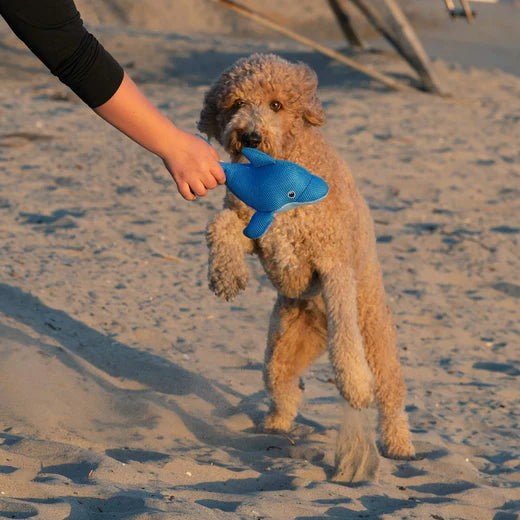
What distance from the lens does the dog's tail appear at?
4336 mm

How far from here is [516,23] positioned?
2350cm

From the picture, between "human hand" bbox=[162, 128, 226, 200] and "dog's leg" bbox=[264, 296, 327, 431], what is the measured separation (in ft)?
6.00

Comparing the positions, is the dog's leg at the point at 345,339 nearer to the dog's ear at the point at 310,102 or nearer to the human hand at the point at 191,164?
the dog's ear at the point at 310,102

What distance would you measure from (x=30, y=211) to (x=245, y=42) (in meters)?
10.7

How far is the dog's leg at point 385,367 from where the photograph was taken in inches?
183

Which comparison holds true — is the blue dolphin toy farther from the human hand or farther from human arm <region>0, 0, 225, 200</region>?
human arm <region>0, 0, 225, 200</region>

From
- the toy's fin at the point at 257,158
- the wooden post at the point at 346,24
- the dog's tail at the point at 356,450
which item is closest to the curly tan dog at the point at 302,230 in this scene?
the toy's fin at the point at 257,158

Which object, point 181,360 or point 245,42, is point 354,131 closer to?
point 181,360

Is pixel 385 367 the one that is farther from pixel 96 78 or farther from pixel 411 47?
pixel 411 47

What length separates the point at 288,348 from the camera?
4746 mm

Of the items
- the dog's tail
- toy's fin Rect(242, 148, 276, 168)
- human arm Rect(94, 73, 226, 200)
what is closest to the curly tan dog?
toy's fin Rect(242, 148, 276, 168)

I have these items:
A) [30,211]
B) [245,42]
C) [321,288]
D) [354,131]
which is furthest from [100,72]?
[245,42]

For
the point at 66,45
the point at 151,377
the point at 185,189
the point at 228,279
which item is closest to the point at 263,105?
the point at 228,279

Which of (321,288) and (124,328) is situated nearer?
(321,288)
